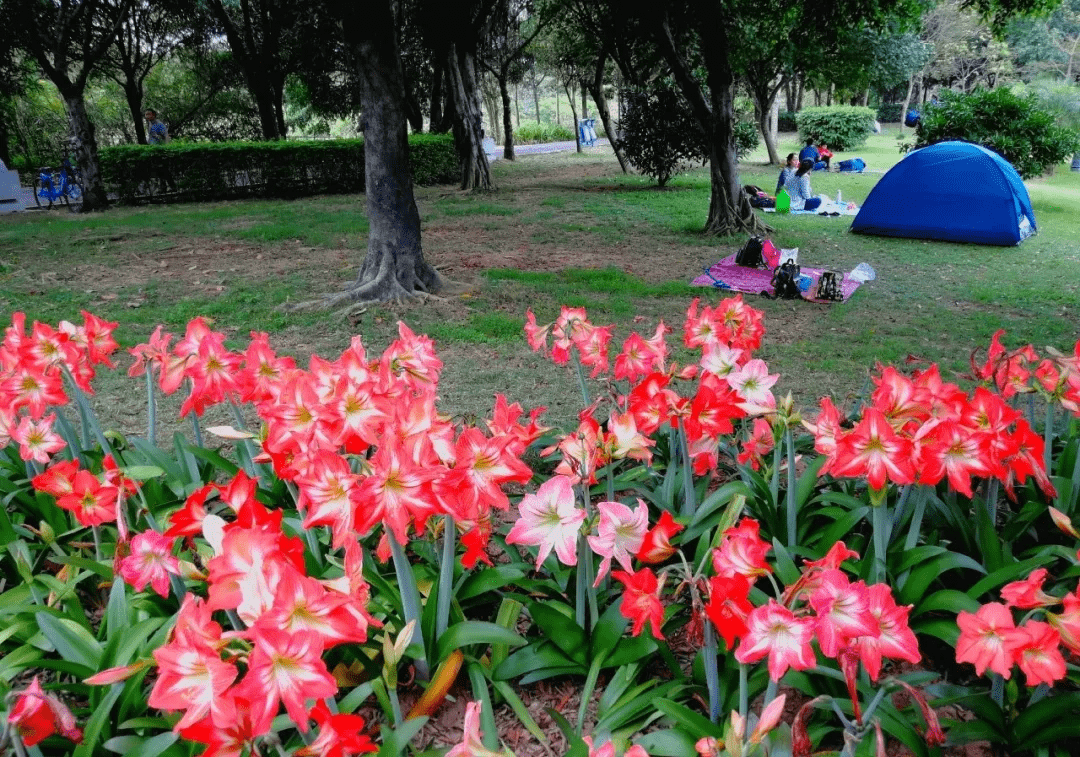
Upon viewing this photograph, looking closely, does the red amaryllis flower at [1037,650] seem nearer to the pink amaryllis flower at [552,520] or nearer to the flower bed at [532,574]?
the flower bed at [532,574]

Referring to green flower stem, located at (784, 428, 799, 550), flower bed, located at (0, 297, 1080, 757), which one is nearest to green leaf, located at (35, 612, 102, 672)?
flower bed, located at (0, 297, 1080, 757)

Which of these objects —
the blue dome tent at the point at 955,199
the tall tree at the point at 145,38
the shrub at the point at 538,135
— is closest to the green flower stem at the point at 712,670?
the blue dome tent at the point at 955,199

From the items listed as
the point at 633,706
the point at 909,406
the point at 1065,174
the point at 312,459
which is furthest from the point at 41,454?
the point at 1065,174

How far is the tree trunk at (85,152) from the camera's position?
1354 cm

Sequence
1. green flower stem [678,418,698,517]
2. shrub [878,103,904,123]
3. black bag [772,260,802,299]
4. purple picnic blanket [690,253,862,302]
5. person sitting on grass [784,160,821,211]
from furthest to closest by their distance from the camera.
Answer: shrub [878,103,904,123] → person sitting on grass [784,160,821,211] → purple picnic blanket [690,253,862,302] → black bag [772,260,802,299] → green flower stem [678,418,698,517]

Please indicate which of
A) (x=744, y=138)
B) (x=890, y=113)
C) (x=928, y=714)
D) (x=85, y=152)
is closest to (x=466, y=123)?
(x=85, y=152)

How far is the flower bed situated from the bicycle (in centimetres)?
1539

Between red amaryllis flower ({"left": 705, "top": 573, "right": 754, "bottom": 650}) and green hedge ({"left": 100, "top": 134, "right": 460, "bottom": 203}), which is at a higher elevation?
green hedge ({"left": 100, "top": 134, "right": 460, "bottom": 203})

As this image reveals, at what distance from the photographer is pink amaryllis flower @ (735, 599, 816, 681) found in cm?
138

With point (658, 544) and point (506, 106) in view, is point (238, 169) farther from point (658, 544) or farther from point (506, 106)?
point (658, 544)

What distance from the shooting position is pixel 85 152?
1392 cm

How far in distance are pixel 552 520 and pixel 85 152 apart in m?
15.6

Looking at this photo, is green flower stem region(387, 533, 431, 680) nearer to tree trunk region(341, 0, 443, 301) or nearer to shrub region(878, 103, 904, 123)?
tree trunk region(341, 0, 443, 301)

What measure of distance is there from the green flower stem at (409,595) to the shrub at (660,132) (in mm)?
15909
